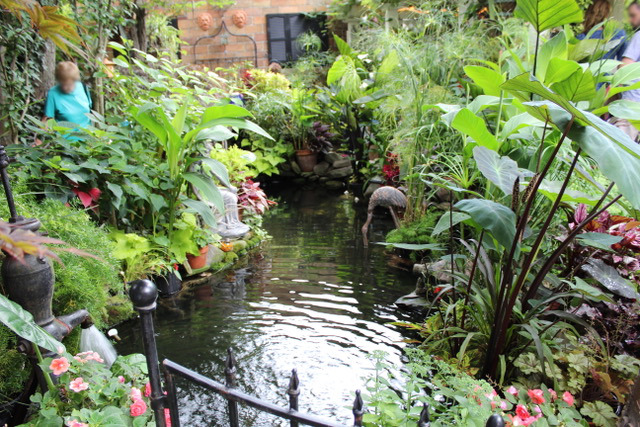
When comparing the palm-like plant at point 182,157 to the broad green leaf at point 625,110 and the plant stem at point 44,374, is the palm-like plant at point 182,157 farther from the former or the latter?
the broad green leaf at point 625,110

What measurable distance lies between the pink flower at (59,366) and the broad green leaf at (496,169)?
1.62 m

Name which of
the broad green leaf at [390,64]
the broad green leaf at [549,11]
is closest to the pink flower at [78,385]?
the broad green leaf at [549,11]

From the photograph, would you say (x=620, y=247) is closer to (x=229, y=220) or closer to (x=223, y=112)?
(x=223, y=112)

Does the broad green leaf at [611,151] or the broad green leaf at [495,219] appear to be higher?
the broad green leaf at [611,151]

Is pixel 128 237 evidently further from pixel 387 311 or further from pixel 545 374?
pixel 545 374

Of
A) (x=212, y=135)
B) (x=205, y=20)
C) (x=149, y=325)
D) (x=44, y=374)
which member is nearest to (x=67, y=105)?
(x=212, y=135)

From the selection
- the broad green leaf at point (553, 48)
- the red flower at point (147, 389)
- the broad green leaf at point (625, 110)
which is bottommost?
the red flower at point (147, 389)

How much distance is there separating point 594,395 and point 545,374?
208 mm

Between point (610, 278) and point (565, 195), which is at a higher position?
point (565, 195)

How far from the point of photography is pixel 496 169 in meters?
1.83

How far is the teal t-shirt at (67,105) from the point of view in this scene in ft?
11.9

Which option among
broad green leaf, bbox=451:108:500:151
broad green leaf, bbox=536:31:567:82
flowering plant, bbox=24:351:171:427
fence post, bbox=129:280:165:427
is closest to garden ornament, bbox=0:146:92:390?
flowering plant, bbox=24:351:171:427

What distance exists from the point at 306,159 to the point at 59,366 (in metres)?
6.26

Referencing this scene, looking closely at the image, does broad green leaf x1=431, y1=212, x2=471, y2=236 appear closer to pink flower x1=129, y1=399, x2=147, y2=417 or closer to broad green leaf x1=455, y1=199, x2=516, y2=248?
broad green leaf x1=455, y1=199, x2=516, y2=248
